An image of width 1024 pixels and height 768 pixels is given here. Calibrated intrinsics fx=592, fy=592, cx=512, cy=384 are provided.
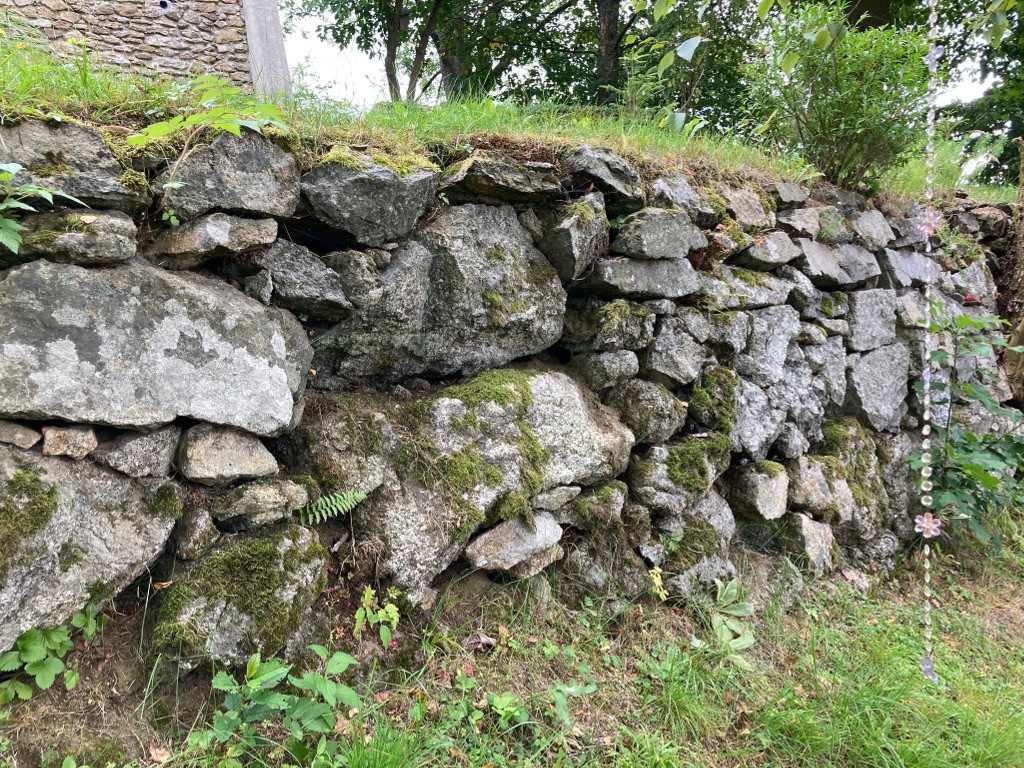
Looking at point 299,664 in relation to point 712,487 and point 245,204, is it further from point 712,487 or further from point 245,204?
point 712,487

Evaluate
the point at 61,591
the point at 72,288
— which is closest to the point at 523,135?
the point at 72,288

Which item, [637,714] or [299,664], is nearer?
[299,664]

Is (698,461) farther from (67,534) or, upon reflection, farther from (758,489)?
(67,534)

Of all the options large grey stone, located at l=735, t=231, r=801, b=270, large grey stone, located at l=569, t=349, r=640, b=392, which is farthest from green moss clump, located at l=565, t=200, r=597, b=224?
large grey stone, located at l=735, t=231, r=801, b=270

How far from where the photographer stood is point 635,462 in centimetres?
313

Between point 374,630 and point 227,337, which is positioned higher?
point 227,337

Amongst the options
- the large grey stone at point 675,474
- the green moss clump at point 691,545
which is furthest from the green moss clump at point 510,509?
the green moss clump at point 691,545

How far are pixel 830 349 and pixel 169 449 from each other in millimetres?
3973

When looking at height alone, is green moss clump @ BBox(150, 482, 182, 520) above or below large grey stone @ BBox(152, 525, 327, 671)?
above

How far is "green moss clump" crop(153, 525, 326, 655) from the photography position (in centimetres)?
189

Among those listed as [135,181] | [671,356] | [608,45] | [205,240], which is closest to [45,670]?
[205,240]

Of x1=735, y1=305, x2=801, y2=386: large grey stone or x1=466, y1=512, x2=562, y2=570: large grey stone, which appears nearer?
x1=466, y1=512, x2=562, y2=570: large grey stone

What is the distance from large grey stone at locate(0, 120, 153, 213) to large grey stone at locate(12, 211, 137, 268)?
66 mm

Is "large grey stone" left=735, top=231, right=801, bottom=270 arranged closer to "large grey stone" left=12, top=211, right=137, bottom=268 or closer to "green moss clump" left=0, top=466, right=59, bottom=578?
"large grey stone" left=12, top=211, right=137, bottom=268
